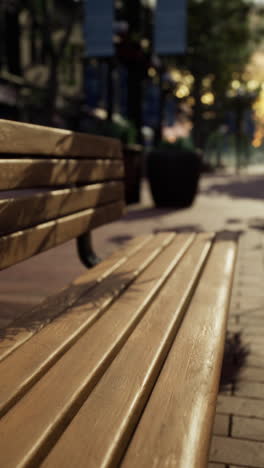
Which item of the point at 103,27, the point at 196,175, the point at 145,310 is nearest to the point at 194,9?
the point at 103,27

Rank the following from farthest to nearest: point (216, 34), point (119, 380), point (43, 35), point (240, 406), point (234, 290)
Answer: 1. point (216, 34)
2. point (43, 35)
3. point (234, 290)
4. point (240, 406)
5. point (119, 380)

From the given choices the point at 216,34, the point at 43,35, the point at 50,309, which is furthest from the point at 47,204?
the point at 216,34

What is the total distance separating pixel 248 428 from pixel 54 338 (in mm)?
793

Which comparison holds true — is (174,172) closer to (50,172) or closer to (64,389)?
(50,172)

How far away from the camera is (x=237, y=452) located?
1.83m

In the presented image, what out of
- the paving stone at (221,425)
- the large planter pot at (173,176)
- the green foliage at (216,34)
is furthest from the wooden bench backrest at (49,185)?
the green foliage at (216,34)

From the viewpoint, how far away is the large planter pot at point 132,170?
8656 millimetres

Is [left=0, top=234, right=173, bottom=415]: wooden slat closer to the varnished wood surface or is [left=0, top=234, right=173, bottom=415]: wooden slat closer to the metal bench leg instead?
the varnished wood surface

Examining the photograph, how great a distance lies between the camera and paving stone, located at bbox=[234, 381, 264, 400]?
89.0 inches

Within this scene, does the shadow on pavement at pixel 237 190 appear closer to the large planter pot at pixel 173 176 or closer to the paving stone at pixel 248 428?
the large planter pot at pixel 173 176

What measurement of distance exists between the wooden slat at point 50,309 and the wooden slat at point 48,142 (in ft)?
1.72

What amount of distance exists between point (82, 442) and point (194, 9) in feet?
106

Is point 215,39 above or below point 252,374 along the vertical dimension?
above

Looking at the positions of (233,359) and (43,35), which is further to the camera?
(43,35)
